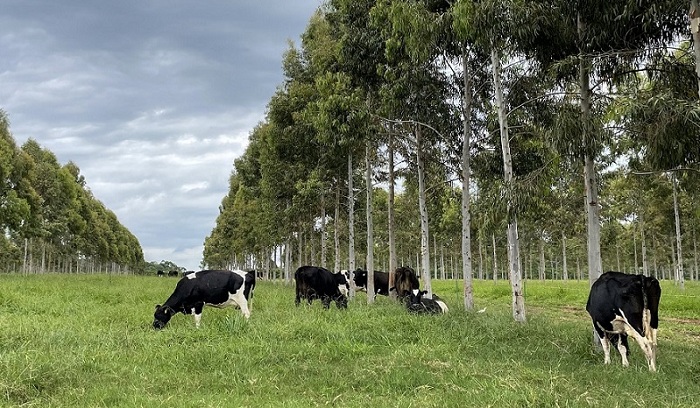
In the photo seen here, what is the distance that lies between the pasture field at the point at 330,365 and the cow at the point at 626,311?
353 mm

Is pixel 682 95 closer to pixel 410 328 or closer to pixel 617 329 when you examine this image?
pixel 617 329

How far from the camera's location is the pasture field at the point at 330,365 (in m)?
6.09

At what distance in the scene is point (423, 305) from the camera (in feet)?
A: 44.6

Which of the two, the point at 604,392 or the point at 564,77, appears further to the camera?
the point at 564,77

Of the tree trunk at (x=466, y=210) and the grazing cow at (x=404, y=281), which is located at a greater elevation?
the tree trunk at (x=466, y=210)

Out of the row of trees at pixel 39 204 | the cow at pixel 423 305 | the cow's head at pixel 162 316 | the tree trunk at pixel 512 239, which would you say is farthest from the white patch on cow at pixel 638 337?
the row of trees at pixel 39 204

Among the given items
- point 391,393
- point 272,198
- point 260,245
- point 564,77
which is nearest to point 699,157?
point 564,77

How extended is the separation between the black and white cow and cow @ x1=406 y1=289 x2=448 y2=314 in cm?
430

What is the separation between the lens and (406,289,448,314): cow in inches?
523

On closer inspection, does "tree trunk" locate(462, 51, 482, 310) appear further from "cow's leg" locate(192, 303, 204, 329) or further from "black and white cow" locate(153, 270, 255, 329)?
"cow's leg" locate(192, 303, 204, 329)

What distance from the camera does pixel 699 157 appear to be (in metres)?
9.41

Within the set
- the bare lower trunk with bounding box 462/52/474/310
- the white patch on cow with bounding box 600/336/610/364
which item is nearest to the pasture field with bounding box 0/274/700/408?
the white patch on cow with bounding box 600/336/610/364

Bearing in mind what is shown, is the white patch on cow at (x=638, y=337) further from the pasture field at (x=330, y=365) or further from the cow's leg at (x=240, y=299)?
the cow's leg at (x=240, y=299)

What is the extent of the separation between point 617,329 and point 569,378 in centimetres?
267
